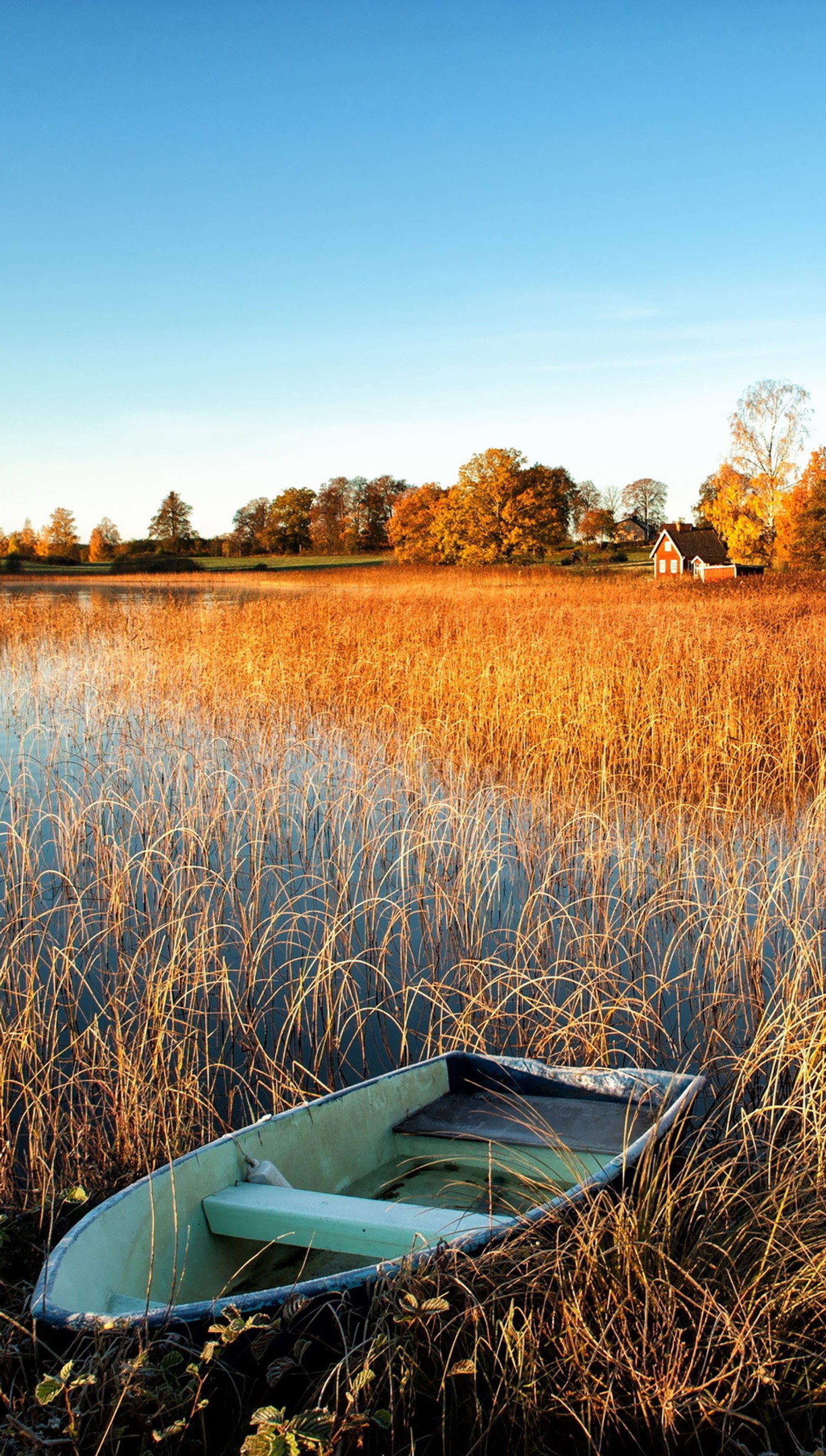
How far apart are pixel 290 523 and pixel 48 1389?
83.1 m

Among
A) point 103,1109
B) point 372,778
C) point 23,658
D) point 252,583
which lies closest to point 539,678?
point 372,778

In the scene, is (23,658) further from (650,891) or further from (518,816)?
(650,891)

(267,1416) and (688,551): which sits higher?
(688,551)

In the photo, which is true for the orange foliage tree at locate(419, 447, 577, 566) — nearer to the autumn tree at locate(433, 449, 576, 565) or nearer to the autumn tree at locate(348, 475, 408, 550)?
the autumn tree at locate(433, 449, 576, 565)

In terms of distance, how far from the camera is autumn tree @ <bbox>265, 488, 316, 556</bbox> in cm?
8144

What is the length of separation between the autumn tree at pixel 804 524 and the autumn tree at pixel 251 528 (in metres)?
48.6

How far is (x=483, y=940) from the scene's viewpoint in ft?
17.1

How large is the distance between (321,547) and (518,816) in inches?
3001

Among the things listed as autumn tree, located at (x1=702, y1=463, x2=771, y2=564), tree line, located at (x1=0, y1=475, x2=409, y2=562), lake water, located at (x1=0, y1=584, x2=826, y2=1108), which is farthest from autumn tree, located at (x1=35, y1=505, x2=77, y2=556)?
lake water, located at (x1=0, y1=584, x2=826, y2=1108)

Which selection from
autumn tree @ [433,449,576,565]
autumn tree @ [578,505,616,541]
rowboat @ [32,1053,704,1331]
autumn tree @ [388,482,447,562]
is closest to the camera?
rowboat @ [32,1053,704,1331]

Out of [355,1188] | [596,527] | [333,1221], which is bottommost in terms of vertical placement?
[355,1188]

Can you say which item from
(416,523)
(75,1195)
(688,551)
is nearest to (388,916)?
(75,1195)

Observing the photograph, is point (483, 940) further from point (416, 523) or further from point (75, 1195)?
point (416, 523)

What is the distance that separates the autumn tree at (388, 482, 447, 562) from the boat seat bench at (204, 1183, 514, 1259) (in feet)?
171
